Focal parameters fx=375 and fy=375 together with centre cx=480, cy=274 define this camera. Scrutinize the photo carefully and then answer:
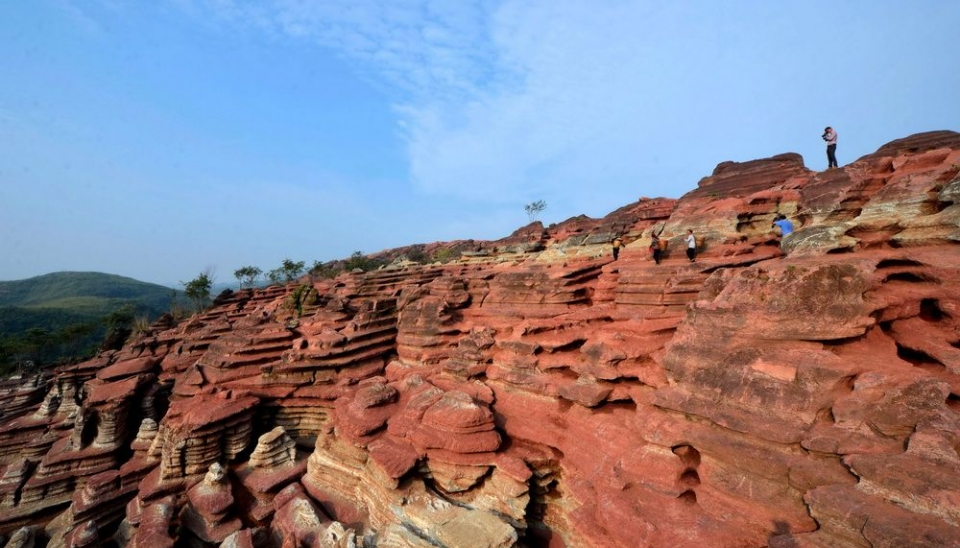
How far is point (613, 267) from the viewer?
48.1 ft

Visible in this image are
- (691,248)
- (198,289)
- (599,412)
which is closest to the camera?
(599,412)

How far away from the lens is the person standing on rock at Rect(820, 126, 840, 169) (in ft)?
50.5

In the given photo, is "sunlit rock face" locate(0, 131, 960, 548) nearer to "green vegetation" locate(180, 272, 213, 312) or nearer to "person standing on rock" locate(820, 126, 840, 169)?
"person standing on rock" locate(820, 126, 840, 169)

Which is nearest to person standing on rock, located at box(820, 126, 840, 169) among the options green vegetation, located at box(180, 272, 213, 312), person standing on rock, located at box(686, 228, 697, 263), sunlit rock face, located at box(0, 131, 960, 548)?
sunlit rock face, located at box(0, 131, 960, 548)

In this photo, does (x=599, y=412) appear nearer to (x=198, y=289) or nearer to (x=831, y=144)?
(x=831, y=144)

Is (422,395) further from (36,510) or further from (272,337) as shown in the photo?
(36,510)

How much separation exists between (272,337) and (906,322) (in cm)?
1922

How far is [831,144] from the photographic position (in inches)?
610

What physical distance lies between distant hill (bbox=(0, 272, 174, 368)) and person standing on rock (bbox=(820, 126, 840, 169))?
7391cm

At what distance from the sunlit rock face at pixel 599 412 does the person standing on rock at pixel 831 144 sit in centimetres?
129

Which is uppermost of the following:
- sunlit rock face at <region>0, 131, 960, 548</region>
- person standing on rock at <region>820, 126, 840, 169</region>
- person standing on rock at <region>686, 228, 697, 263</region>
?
person standing on rock at <region>820, 126, 840, 169</region>

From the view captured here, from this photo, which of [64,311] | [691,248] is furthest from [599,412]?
[64,311]

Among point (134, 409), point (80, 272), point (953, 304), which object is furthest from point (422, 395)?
point (80, 272)

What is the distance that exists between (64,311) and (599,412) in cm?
13039
